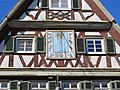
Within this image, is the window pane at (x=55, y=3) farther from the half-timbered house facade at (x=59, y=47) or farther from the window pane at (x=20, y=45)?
the window pane at (x=20, y=45)

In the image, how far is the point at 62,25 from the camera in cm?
2061

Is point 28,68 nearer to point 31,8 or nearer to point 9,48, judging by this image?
point 9,48

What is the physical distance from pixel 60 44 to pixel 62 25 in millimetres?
1000

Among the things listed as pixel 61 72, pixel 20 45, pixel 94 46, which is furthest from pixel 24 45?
pixel 94 46

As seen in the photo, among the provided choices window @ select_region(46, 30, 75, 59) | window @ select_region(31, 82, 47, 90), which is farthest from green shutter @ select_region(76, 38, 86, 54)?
window @ select_region(31, 82, 47, 90)

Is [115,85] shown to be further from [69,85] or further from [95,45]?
[95,45]

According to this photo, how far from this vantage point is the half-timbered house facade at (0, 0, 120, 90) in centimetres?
1938

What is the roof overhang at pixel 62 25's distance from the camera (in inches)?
807

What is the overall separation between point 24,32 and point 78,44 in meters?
2.76

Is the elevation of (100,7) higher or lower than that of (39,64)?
higher

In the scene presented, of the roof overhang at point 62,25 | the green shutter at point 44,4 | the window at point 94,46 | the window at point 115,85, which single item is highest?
the green shutter at point 44,4

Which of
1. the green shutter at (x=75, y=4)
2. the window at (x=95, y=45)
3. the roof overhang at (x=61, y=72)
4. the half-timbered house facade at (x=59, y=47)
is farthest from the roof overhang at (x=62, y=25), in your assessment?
the roof overhang at (x=61, y=72)

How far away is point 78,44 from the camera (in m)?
20.3

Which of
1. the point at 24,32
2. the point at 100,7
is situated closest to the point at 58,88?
the point at 24,32
